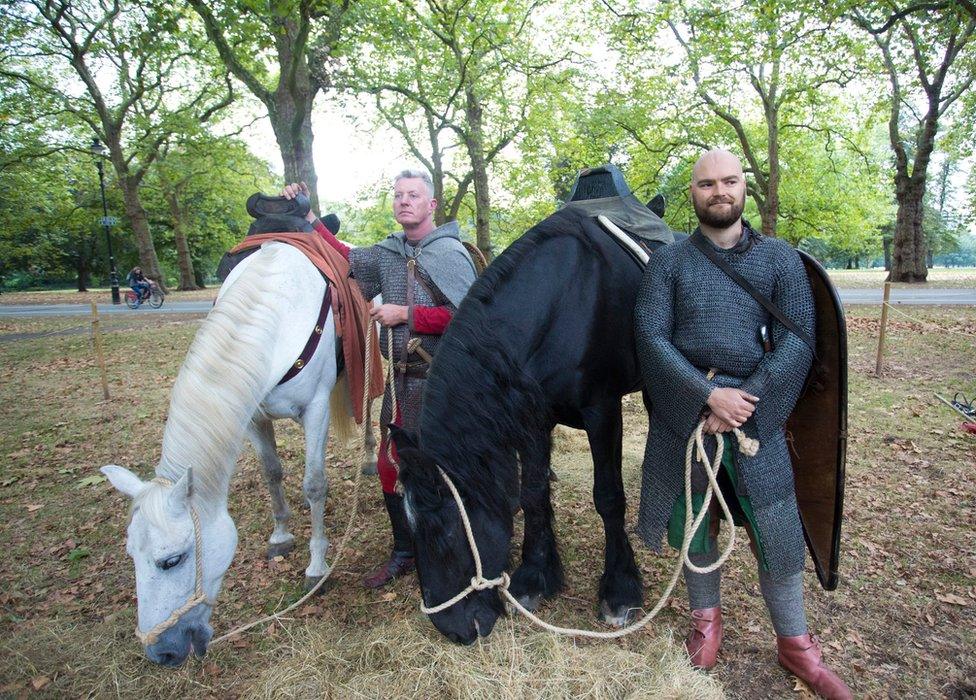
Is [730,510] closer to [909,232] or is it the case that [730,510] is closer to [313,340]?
[313,340]

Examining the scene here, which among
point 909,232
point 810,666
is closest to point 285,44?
point 810,666

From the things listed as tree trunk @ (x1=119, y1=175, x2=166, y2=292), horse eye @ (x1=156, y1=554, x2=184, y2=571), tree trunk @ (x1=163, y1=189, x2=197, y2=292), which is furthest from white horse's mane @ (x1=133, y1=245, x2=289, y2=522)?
tree trunk @ (x1=163, y1=189, x2=197, y2=292)

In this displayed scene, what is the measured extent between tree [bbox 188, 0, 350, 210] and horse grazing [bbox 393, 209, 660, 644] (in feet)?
15.5

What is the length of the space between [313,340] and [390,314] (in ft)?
1.56

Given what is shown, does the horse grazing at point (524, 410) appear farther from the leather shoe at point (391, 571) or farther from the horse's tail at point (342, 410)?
the horse's tail at point (342, 410)

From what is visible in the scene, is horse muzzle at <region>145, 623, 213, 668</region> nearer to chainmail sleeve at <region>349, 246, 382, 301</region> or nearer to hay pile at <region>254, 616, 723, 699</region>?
hay pile at <region>254, 616, 723, 699</region>

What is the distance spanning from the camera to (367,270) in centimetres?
289

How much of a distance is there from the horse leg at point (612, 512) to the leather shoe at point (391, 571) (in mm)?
1048

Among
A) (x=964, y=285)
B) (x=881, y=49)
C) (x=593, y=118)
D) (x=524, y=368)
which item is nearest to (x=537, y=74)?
(x=593, y=118)

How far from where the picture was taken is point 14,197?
56.5 feet

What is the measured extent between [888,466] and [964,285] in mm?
15834

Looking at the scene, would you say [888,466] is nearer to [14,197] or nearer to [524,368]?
[524,368]

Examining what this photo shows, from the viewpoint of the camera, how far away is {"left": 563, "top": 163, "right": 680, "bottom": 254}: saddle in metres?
2.68

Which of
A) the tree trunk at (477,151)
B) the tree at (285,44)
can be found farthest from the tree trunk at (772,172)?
the tree at (285,44)
